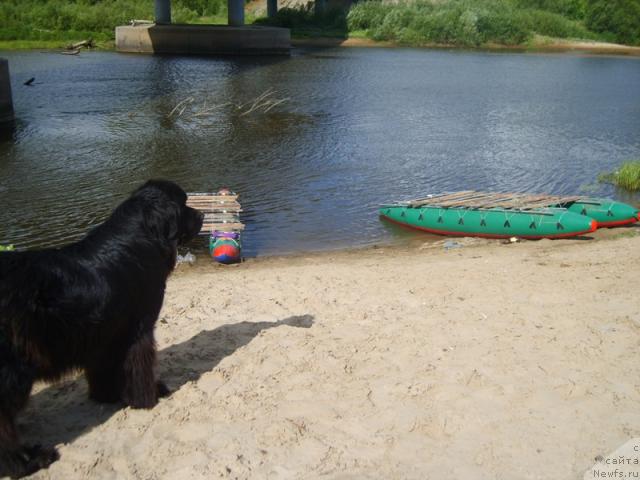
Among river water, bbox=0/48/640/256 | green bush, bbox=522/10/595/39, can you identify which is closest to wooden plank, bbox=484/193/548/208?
river water, bbox=0/48/640/256

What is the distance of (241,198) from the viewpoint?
17.2 meters

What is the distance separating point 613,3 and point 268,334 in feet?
239

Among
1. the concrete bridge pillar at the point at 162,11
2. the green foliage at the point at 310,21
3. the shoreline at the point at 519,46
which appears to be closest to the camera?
the concrete bridge pillar at the point at 162,11

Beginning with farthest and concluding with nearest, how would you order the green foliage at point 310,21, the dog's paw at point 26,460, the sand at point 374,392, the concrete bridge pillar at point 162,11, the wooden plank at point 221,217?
1. the green foliage at point 310,21
2. the concrete bridge pillar at point 162,11
3. the wooden plank at point 221,217
4. the sand at point 374,392
5. the dog's paw at point 26,460

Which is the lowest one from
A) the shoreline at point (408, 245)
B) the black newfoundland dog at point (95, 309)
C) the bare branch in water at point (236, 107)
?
the shoreline at point (408, 245)

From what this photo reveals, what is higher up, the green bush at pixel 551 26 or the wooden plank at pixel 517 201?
the green bush at pixel 551 26

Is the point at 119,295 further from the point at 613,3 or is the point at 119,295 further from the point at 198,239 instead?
the point at 613,3

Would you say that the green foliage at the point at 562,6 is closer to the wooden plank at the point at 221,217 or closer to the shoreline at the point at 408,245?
the shoreline at the point at 408,245

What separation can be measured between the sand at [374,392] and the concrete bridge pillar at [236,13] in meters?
50.8

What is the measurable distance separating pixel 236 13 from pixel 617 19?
38025mm

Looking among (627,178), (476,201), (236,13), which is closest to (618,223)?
(476,201)

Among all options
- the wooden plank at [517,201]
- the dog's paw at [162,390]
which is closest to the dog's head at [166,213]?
the dog's paw at [162,390]

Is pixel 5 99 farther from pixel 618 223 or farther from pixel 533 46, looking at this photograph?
A: pixel 533 46

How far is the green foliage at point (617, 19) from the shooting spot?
6700 centimetres
